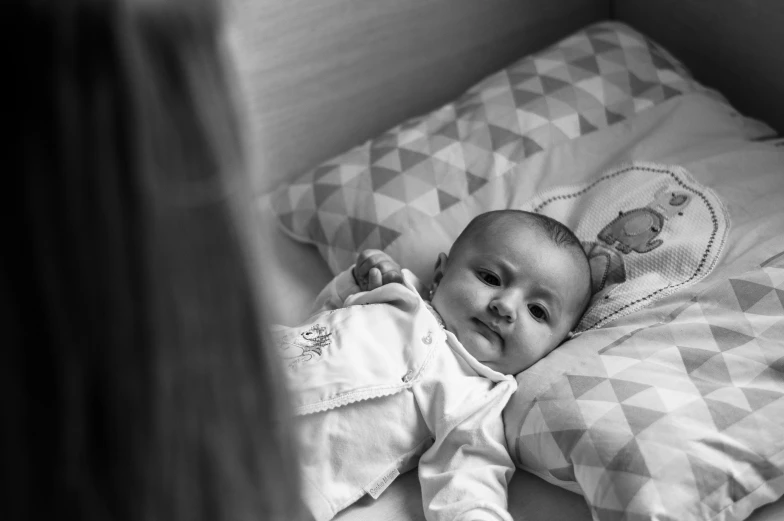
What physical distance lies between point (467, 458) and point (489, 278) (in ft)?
0.81

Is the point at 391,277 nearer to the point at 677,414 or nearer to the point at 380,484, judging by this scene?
the point at 380,484

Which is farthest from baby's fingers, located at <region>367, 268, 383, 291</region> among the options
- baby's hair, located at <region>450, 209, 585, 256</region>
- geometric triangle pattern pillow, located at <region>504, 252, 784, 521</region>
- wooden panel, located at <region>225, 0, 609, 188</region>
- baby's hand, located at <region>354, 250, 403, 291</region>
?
wooden panel, located at <region>225, 0, 609, 188</region>

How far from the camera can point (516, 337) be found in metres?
1.09

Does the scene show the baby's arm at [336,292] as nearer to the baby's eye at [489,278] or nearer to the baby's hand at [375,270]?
the baby's hand at [375,270]

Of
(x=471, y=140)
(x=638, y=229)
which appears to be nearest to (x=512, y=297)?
(x=638, y=229)

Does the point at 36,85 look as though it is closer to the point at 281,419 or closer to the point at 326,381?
the point at 281,419

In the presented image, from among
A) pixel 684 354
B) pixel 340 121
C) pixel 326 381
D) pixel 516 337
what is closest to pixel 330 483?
pixel 326 381

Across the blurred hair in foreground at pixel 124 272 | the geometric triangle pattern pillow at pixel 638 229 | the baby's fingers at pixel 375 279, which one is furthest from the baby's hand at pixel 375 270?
the blurred hair in foreground at pixel 124 272

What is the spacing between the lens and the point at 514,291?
43.3 inches

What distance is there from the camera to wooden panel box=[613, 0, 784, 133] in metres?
1.42

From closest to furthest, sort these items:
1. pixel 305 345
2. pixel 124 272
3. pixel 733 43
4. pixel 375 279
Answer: pixel 124 272
pixel 305 345
pixel 375 279
pixel 733 43

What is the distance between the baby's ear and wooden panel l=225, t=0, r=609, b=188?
0.40 meters

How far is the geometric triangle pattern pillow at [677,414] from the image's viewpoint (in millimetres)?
896

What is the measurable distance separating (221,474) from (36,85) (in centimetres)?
24
